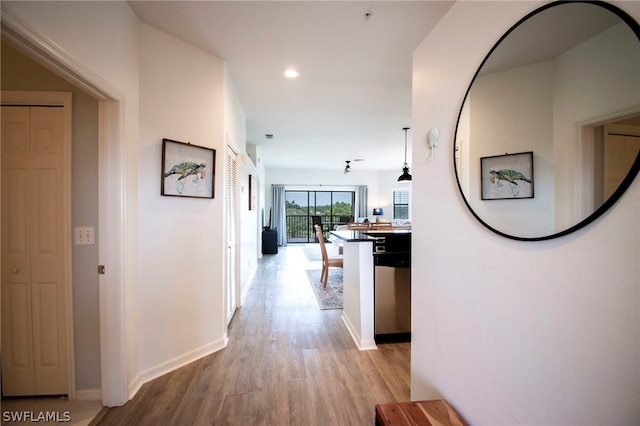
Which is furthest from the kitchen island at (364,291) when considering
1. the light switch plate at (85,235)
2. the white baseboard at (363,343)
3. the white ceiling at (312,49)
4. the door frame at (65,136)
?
the door frame at (65,136)

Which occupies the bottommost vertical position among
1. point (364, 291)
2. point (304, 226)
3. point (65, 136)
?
point (364, 291)

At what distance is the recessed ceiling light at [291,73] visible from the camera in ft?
8.33

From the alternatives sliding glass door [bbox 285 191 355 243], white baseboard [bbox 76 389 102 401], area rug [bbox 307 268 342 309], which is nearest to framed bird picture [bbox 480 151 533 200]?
white baseboard [bbox 76 389 102 401]

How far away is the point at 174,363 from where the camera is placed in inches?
81.6

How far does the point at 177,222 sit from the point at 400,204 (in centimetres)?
881

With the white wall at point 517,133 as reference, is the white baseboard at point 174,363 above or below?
below

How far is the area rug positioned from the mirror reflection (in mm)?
2803

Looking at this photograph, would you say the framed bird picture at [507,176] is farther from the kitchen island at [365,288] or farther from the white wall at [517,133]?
the kitchen island at [365,288]

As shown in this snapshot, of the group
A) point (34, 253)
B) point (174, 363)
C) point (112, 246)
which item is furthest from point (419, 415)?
point (34, 253)

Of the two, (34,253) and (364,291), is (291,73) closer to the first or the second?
(364,291)

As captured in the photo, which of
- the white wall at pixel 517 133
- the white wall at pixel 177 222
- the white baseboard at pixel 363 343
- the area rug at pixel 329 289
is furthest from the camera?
the area rug at pixel 329 289

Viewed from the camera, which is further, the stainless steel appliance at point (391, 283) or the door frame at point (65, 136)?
the stainless steel appliance at point (391, 283)

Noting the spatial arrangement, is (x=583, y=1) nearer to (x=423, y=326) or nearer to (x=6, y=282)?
(x=423, y=326)

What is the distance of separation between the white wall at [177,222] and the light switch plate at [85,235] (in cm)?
26
